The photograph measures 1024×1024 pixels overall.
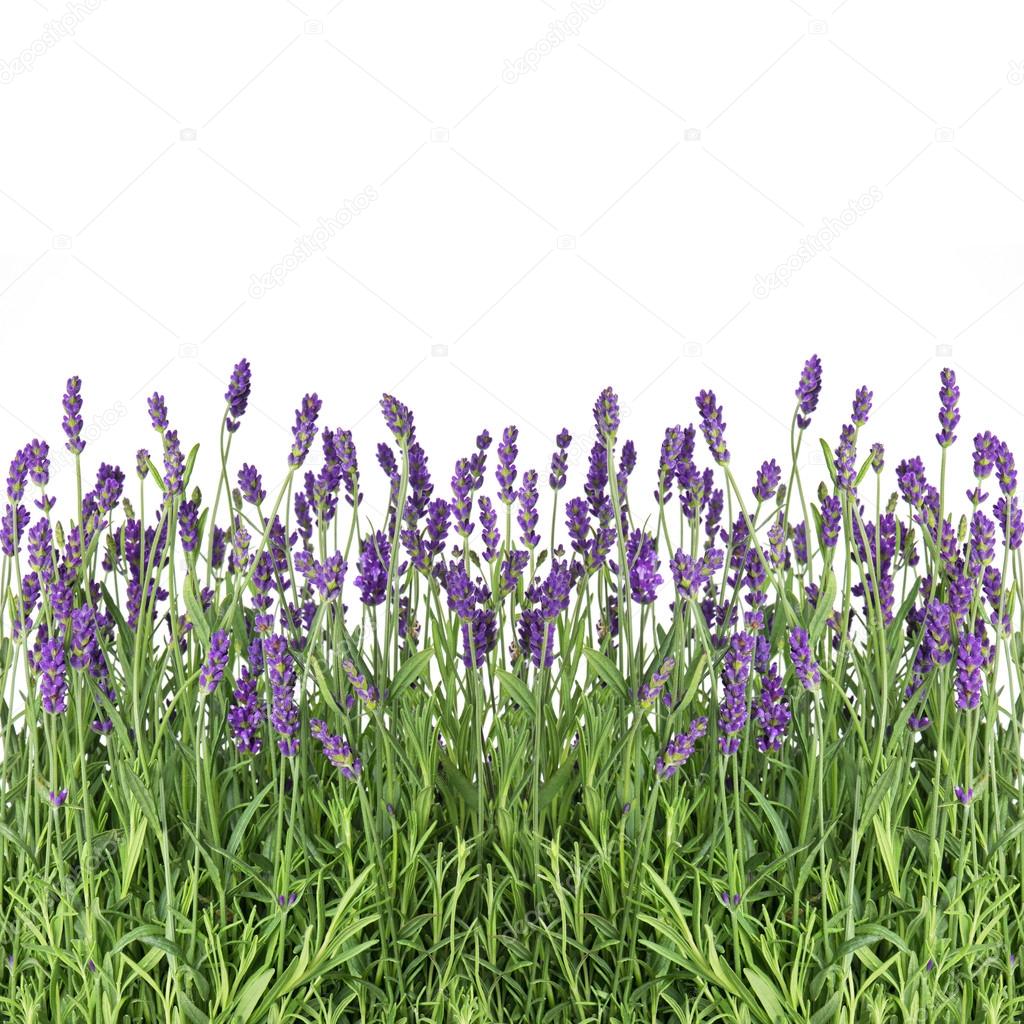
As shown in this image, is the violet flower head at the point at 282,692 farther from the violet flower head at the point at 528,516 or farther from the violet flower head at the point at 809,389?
the violet flower head at the point at 809,389

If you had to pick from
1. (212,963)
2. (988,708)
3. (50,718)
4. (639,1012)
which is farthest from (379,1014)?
(988,708)

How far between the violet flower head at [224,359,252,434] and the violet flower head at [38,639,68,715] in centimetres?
50

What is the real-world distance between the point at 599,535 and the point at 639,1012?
849 mm

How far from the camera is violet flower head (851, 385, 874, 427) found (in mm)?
2146

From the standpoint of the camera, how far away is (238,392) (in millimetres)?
2127

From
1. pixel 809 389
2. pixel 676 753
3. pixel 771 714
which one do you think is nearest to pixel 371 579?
pixel 676 753

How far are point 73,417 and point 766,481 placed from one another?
4.35 ft

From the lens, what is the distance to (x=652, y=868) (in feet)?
6.41

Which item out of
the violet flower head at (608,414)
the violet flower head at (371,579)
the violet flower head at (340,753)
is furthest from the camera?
the violet flower head at (608,414)

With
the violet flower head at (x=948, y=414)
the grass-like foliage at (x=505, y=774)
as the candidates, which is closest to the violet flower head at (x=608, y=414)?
the grass-like foliage at (x=505, y=774)

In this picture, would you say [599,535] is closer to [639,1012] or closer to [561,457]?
[561,457]

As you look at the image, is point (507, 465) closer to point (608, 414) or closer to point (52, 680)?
point (608, 414)

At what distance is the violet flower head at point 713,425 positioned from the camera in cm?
208

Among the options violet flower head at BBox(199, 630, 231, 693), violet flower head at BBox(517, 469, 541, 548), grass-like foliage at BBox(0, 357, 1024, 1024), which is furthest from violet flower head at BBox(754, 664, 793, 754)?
violet flower head at BBox(199, 630, 231, 693)
